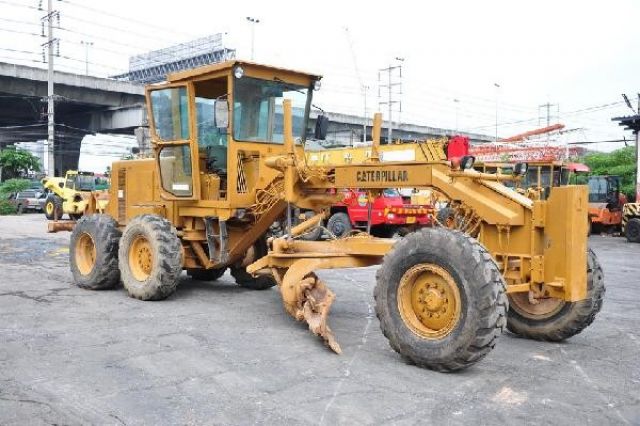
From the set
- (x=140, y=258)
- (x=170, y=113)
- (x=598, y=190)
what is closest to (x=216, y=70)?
(x=170, y=113)

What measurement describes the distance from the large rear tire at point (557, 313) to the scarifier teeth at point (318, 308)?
1.89m

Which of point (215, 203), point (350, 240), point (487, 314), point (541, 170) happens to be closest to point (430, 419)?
point (487, 314)

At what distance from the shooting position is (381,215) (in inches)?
670

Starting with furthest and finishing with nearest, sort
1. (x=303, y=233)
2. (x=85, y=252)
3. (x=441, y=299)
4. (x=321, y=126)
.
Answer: (x=85, y=252) → (x=321, y=126) → (x=303, y=233) → (x=441, y=299)

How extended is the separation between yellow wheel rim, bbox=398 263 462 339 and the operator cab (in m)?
3.32

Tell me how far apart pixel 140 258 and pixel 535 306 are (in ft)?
16.8

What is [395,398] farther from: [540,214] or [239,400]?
[540,214]

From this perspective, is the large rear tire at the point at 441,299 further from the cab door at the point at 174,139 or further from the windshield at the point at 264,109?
the cab door at the point at 174,139

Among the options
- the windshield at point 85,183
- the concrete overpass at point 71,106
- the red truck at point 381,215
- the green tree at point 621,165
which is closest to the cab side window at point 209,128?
the red truck at point 381,215

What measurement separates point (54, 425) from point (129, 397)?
23.4 inches

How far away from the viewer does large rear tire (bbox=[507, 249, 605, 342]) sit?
5.98 m

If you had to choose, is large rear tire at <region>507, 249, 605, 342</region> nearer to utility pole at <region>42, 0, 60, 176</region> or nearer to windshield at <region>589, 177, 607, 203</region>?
windshield at <region>589, 177, 607, 203</region>

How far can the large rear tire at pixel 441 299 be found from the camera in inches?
194

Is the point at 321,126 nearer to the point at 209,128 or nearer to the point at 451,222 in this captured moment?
the point at 209,128
